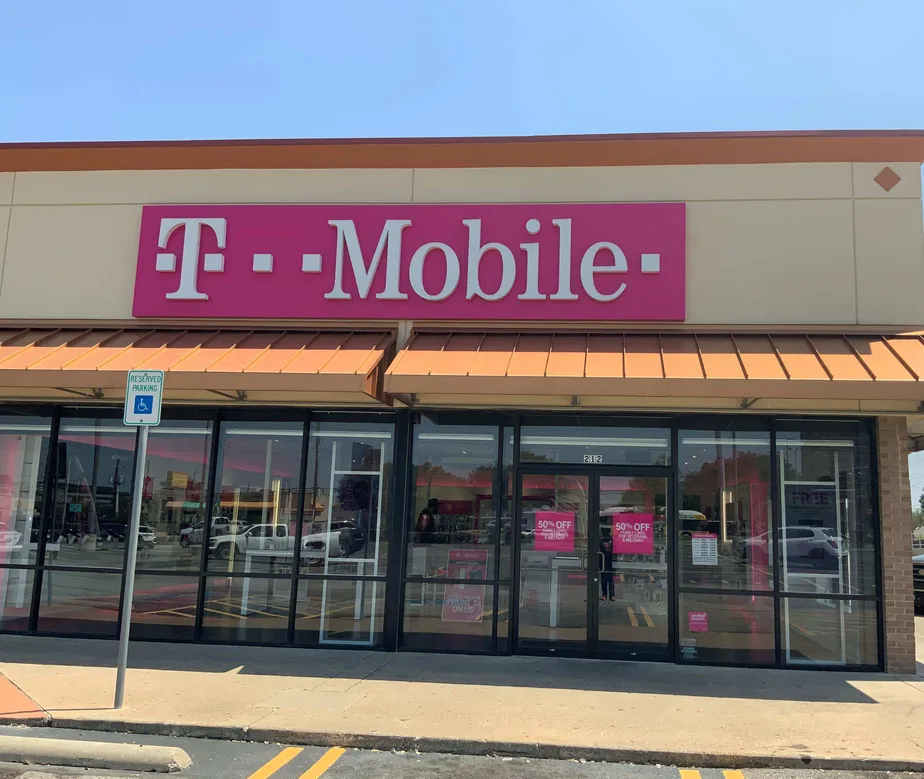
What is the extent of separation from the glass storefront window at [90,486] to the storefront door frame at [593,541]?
5.44 meters

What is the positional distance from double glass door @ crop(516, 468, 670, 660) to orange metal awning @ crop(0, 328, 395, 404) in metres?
2.79

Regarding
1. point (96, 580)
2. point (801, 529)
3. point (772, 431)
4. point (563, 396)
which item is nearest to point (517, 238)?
point (563, 396)

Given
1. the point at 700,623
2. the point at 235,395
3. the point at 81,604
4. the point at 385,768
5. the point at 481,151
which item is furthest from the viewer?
the point at 81,604

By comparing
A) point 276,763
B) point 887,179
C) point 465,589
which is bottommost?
point 276,763

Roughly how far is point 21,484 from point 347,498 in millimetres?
4883

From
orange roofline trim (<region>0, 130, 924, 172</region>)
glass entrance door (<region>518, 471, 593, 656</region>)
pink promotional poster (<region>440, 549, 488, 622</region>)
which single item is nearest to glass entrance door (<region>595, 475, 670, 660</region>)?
glass entrance door (<region>518, 471, 593, 656</region>)

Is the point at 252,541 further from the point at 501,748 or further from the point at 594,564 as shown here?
the point at 501,748

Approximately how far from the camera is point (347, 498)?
10.7 metres

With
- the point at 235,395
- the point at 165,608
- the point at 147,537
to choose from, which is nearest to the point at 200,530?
the point at 147,537

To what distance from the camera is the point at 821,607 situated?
9805mm

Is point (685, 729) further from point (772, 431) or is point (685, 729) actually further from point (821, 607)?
point (772, 431)

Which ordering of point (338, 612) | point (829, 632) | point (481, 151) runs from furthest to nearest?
point (481, 151)
point (338, 612)
point (829, 632)

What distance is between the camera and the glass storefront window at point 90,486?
11180 mm

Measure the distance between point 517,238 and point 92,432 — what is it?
6.60m
